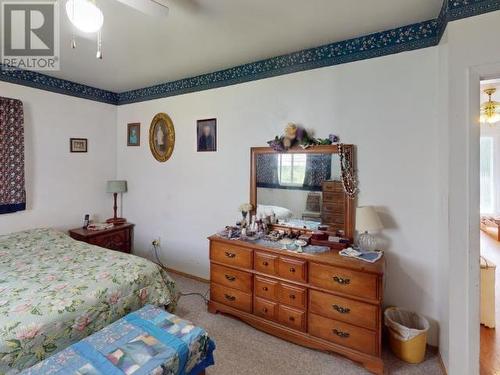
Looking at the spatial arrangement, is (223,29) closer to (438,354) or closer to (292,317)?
(292,317)

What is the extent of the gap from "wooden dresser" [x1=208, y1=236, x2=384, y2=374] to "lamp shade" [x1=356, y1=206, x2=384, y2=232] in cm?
A: 28

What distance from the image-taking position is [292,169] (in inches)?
107

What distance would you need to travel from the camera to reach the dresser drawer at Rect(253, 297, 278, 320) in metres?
2.35

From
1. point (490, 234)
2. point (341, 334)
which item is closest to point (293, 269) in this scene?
point (341, 334)

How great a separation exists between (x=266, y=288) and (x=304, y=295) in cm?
35

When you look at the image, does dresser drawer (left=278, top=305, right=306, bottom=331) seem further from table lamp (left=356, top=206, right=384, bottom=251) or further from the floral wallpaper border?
the floral wallpaper border

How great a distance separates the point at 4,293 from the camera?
5.82 feet

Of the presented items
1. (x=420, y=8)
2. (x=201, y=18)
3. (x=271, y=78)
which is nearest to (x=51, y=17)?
(x=201, y=18)

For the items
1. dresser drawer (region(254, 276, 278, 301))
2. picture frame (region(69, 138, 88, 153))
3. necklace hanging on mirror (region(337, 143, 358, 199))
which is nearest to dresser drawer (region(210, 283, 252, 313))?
dresser drawer (region(254, 276, 278, 301))

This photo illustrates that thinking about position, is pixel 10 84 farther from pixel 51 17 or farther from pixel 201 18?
pixel 201 18

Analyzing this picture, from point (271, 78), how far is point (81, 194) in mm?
2994

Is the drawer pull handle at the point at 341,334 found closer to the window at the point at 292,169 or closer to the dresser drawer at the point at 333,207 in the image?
the dresser drawer at the point at 333,207

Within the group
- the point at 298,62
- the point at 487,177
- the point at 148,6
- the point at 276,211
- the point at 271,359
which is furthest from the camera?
the point at 487,177

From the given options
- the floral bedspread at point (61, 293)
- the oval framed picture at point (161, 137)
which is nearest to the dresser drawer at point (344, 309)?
the floral bedspread at point (61, 293)
